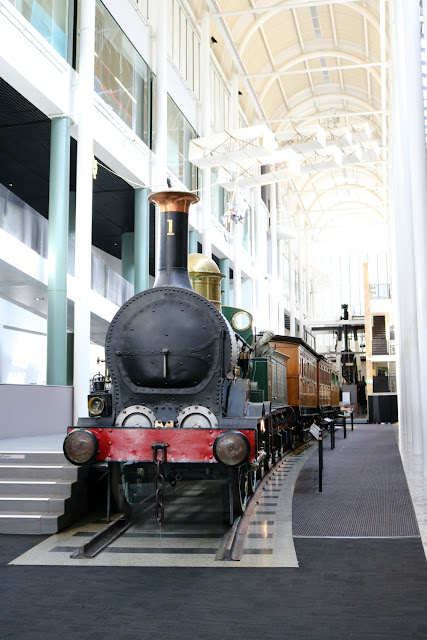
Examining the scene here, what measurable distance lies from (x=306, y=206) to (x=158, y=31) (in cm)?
3263

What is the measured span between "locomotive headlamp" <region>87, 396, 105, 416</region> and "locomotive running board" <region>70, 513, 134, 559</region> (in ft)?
3.36

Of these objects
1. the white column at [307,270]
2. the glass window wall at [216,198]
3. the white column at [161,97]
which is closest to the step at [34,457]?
the white column at [161,97]

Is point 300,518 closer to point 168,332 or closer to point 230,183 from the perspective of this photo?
point 168,332

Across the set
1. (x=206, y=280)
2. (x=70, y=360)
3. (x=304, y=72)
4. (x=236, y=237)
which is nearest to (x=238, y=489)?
(x=206, y=280)

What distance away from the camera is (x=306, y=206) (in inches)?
1863

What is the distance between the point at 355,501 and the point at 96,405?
10.2ft

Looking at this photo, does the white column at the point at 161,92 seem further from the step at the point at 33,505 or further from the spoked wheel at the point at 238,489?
the step at the point at 33,505

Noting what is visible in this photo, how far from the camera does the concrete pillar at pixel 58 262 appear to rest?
1070 cm

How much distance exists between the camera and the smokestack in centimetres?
643

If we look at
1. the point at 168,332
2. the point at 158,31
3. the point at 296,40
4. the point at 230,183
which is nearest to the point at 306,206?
the point at 296,40

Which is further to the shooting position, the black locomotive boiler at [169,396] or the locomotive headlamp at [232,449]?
the black locomotive boiler at [169,396]

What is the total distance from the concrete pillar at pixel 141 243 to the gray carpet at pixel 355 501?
5.54 meters

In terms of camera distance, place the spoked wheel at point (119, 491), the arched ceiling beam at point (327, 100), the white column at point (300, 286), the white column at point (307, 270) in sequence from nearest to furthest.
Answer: the spoked wheel at point (119, 491) → the arched ceiling beam at point (327, 100) → the white column at point (300, 286) → the white column at point (307, 270)

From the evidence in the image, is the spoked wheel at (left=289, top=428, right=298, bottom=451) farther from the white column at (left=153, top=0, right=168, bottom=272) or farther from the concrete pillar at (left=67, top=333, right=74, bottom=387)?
the white column at (left=153, top=0, right=168, bottom=272)
